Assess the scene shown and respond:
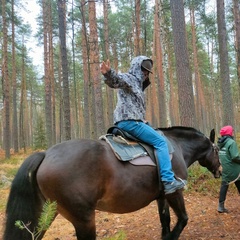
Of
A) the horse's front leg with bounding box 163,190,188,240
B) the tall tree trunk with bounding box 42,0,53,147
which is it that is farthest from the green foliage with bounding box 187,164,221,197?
the tall tree trunk with bounding box 42,0,53,147

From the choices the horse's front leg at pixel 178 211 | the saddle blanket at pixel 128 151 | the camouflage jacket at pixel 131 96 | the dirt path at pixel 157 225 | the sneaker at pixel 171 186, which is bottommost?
the dirt path at pixel 157 225

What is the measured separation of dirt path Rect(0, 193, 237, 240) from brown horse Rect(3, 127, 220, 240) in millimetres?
1757

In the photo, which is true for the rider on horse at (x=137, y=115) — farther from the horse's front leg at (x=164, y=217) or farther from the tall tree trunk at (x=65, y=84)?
the tall tree trunk at (x=65, y=84)

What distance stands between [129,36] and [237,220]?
18696 millimetres

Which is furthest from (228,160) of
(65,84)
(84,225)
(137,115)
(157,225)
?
(65,84)

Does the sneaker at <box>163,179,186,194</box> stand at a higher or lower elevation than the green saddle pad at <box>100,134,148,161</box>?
lower

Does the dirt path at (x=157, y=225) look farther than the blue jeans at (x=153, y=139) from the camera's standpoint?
Yes

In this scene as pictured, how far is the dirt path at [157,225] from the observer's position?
4.79 m

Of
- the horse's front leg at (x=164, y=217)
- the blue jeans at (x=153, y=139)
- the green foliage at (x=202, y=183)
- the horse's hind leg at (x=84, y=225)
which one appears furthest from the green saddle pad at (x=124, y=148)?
the green foliage at (x=202, y=183)

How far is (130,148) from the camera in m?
3.50

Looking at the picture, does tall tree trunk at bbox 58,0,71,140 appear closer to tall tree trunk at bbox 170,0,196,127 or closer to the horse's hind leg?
tall tree trunk at bbox 170,0,196,127

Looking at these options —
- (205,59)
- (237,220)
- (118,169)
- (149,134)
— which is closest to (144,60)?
(149,134)

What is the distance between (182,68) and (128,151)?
5.11 meters

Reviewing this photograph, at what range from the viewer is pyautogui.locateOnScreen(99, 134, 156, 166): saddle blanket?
132 inches
